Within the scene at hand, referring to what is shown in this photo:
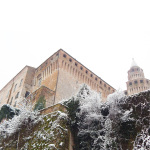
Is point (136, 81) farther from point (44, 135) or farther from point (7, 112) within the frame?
point (44, 135)

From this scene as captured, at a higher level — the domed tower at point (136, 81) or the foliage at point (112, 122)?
the domed tower at point (136, 81)

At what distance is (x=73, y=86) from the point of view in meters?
18.5

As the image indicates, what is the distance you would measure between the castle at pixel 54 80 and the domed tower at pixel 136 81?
1139 cm

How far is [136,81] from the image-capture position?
1344 inches

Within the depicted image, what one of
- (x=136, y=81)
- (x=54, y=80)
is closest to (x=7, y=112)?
(x=54, y=80)

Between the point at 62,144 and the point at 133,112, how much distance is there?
3331 millimetres

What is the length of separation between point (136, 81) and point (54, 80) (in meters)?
21.1

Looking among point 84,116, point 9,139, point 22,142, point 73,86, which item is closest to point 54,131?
point 84,116

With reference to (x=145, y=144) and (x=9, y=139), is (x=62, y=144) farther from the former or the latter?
(x=9, y=139)

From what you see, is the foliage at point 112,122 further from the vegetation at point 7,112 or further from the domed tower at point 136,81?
the domed tower at point 136,81

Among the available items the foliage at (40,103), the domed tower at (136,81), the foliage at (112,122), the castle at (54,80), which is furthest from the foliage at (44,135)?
the domed tower at (136,81)

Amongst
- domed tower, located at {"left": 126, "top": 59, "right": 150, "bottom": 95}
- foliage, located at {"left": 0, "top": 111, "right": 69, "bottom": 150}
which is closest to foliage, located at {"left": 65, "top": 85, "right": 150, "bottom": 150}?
foliage, located at {"left": 0, "top": 111, "right": 69, "bottom": 150}

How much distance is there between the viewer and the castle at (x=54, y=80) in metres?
16.3

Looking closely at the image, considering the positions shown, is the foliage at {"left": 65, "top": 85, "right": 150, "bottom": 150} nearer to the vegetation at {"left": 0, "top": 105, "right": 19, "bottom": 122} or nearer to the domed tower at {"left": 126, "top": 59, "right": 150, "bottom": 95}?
the vegetation at {"left": 0, "top": 105, "right": 19, "bottom": 122}
